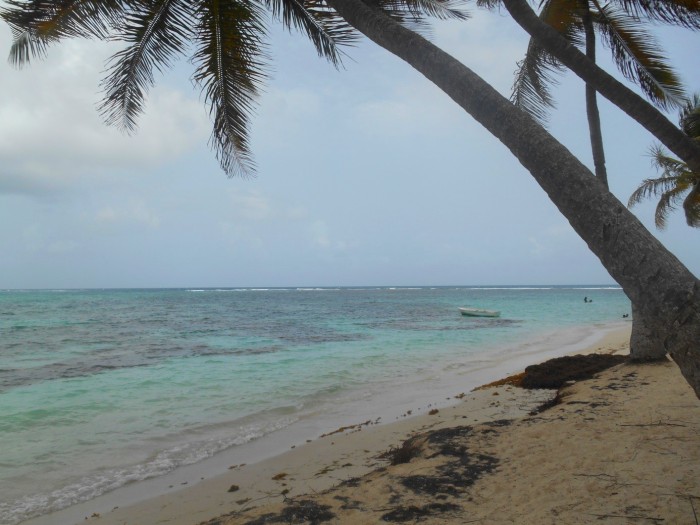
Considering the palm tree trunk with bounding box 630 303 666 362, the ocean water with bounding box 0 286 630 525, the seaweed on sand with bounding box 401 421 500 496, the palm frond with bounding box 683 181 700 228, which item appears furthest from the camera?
the palm frond with bounding box 683 181 700 228

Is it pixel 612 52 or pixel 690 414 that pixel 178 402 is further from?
pixel 612 52

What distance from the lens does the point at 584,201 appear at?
107 inches

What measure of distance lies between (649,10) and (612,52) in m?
1.41

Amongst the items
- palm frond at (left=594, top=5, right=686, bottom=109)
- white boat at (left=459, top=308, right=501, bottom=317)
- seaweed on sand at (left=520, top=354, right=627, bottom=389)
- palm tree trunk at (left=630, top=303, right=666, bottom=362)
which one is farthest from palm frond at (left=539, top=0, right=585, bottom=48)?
white boat at (left=459, top=308, right=501, bottom=317)

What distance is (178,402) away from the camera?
9.06 meters

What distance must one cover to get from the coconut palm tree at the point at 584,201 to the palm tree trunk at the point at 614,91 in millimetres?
1174

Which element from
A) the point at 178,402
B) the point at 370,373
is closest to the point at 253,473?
the point at 178,402

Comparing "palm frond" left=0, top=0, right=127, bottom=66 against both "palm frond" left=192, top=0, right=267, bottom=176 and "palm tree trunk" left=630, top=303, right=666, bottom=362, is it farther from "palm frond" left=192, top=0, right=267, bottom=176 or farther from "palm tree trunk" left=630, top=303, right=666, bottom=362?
"palm tree trunk" left=630, top=303, right=666, bottom=362

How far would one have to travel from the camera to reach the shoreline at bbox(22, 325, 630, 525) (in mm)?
4441

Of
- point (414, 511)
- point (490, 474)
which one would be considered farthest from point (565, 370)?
point (414, 511)

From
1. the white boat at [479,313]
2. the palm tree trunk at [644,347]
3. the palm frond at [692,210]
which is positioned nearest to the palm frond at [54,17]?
the palm tree trunk at [644,347]

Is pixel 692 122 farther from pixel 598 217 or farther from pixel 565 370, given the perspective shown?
pixel 598 217

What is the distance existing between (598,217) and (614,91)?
6.96 ft

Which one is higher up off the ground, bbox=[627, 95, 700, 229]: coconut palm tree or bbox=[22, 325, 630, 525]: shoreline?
bbox=[627, 95, 700, 229]: coconut palm tree
